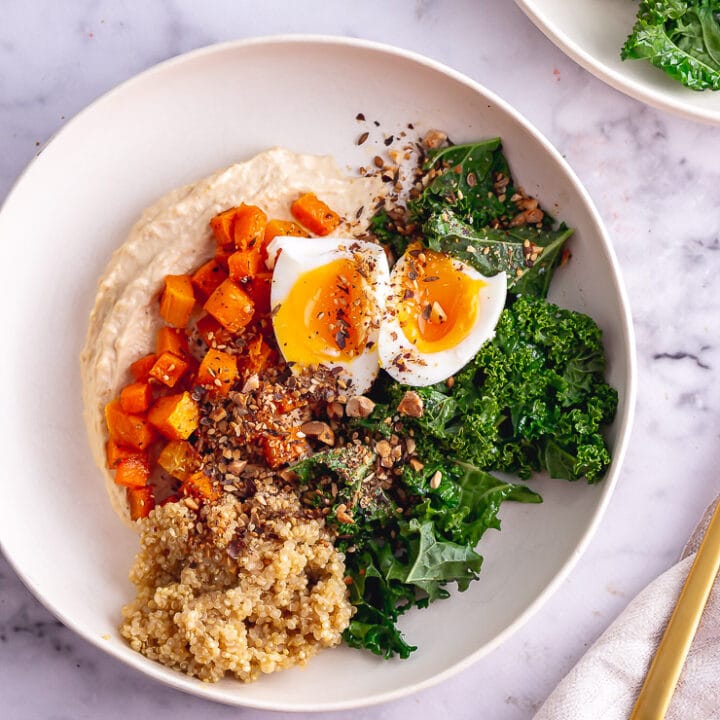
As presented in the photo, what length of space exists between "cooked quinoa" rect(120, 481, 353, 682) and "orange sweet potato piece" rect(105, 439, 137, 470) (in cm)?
27

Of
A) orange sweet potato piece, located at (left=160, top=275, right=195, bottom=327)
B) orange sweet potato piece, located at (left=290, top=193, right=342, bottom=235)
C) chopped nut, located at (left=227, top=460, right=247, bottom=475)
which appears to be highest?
orange sweet potato piece, located at (left=290, top=193, right=342, bottom=235)

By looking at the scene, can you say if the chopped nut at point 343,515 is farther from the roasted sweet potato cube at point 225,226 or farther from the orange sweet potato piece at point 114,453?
the roasted sweet potato cube at point 225,226

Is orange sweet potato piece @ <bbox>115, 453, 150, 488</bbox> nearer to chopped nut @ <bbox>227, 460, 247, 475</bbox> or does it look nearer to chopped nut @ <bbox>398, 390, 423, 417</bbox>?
chopped nut @ <bbox>227, 460, 247, 475</bbox>

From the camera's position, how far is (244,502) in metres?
3.28

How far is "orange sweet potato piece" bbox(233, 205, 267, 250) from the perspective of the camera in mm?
3328

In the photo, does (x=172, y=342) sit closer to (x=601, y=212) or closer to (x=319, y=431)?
(x=319, y=431)

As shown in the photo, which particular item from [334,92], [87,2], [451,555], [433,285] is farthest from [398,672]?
[87,2]

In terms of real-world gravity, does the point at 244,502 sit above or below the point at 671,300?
below

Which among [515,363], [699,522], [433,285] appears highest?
[433,285]

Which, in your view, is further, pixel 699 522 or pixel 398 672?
pixel 699 522

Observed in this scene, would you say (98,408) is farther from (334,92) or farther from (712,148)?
(712,148)

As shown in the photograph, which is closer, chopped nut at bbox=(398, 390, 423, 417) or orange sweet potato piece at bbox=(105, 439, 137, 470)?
chopped nut at bbox=(398, 390, 423, 417)

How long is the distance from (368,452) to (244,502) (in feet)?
1.76

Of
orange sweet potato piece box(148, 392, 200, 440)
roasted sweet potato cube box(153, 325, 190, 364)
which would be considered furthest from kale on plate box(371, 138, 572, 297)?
orange sweet potato piece box(148, 392, 200, 440)
